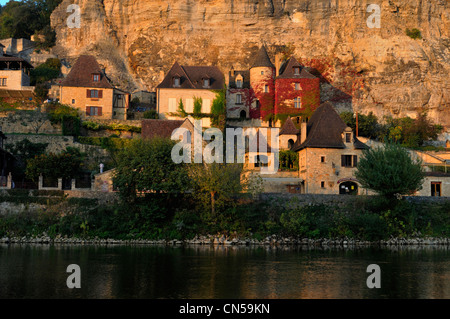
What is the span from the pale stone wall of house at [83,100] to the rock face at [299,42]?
11894mm

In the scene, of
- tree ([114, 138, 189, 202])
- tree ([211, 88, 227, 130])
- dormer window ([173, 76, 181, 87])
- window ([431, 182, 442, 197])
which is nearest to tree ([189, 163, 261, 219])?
tree ([114, 138, 189, 202])

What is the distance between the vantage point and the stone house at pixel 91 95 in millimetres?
56312

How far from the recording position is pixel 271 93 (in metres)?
61.7

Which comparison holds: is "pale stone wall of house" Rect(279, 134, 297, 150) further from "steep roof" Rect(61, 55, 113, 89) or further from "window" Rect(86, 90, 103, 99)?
"window" Rect(86, 90, 103, 99)

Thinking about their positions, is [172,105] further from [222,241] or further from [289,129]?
[222,241]

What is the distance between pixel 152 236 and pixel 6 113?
23.9 m

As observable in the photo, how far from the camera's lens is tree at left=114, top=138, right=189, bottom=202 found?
37.2m

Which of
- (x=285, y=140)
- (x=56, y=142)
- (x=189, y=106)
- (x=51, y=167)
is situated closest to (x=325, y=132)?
(x=285, y=140)

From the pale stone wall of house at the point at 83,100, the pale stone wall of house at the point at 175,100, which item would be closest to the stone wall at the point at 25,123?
the pale stone wall of house at the point at 83,100

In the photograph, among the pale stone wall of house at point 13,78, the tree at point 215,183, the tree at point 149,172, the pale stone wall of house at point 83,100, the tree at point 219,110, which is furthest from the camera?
the pale stone wall of house at point 13,78

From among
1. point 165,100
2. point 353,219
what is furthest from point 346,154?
point 165,100

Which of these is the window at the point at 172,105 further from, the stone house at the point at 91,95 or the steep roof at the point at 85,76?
the steep roof at the point at 85,76

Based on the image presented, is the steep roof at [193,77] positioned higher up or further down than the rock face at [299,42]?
further down

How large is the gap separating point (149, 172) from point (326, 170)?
1574 centimetres
